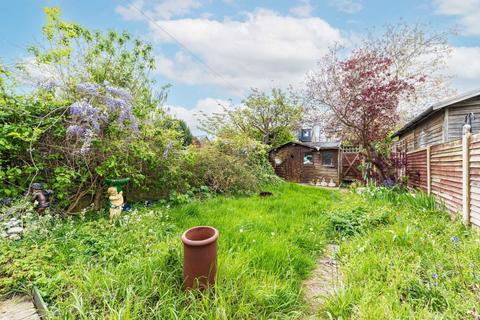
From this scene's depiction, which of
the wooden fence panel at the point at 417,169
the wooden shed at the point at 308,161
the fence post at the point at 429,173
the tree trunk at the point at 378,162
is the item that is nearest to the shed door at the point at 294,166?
the wooden shed at the point at 308,161

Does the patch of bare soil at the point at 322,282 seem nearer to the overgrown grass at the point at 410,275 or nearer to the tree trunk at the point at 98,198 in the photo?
the overgrown grass at the point at 410,275

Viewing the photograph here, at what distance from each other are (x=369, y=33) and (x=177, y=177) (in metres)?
12.8

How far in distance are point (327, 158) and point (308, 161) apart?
1117mm

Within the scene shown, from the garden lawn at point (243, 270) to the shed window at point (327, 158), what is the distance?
976cm

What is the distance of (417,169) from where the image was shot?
233 inches

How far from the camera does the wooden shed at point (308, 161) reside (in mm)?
12617

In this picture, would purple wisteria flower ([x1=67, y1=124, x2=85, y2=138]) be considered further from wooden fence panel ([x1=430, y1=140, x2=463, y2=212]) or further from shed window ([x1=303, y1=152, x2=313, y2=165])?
shed window ([x1=303, y1=152, x2=313, y2=165])

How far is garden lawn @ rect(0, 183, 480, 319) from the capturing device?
1.53 m

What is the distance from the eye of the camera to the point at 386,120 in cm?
861

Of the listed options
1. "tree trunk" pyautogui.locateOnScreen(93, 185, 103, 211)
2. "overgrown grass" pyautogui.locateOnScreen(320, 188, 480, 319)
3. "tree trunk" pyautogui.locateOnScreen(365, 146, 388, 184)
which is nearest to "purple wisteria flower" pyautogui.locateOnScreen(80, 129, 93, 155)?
"tree trunk" pyautogui.locateOnScreen(93, 185, 103, 211)

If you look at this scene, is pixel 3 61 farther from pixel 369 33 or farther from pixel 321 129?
pixel 369 33

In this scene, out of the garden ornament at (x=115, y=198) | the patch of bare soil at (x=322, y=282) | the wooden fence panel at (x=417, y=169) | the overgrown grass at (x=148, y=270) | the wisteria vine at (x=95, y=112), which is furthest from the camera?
the wooden fence panel at (x=417, y=169)

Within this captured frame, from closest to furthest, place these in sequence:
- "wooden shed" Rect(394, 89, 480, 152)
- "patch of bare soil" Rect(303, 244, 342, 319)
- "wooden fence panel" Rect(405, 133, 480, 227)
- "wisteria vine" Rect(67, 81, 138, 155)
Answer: "patch of bare soil" Rect(303, 244, 342, 319), "wooden fence panel" Rect(405, 133, 480, 227), "wisteria vine" Rect(67, 81, 138, 155), "wooden shed" Rect(394, 89, 480, 152)

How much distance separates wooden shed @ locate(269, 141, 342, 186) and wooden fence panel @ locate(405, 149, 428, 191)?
18.3ft
